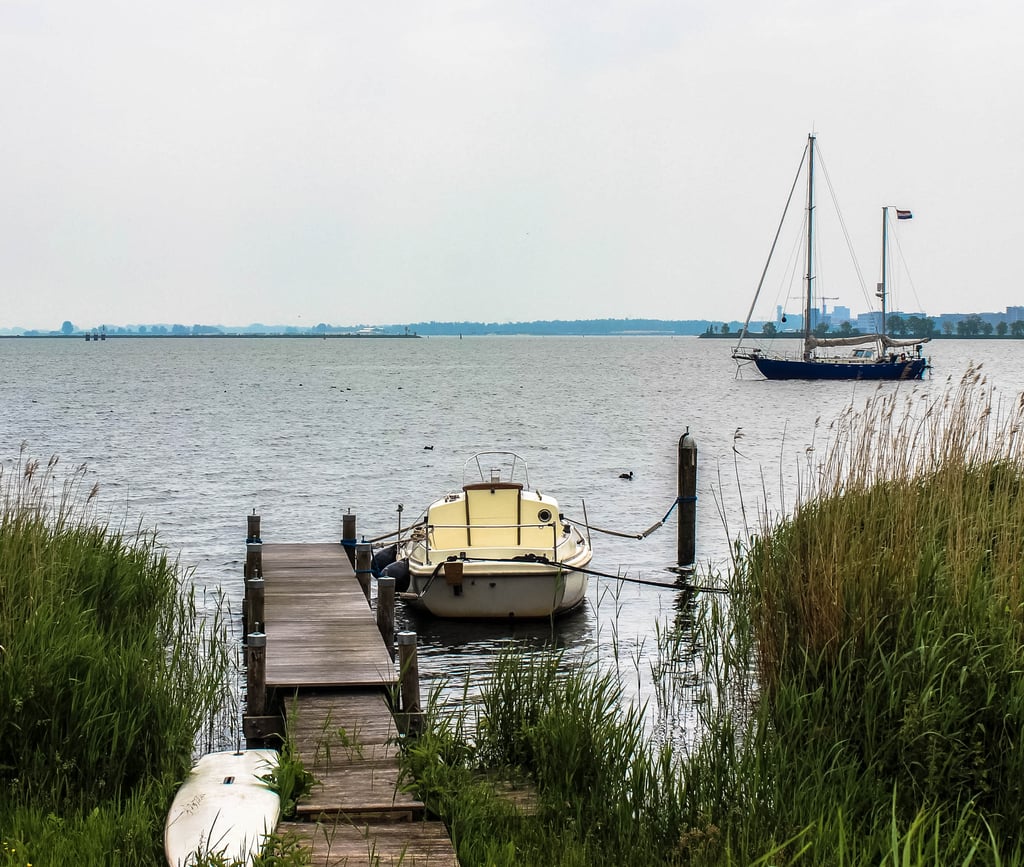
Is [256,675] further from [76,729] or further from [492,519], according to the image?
[492,519]

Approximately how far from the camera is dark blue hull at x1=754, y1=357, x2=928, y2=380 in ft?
273

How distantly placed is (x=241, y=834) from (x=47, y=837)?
1.06m

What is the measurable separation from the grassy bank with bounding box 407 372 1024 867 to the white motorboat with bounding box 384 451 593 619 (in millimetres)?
7038

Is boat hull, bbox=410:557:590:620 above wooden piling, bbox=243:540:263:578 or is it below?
below

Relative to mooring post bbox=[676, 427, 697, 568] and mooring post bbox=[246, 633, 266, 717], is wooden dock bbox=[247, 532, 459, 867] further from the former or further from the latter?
mooring post bbox=[676, 427, 697, 568]

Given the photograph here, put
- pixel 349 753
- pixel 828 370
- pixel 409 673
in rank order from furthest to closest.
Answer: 1. pixel 828 370
2. pixel 409 673
3. pixel 349 753

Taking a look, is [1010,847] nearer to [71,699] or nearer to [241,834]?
[241,834]

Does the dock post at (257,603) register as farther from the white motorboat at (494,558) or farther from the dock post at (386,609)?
the white motorboat at (494,558)

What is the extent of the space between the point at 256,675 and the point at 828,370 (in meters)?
84.4

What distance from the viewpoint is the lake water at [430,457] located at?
18688mm

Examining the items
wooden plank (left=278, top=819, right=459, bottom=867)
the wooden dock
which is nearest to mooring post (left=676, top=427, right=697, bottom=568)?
the wooden dock

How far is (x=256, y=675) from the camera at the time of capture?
9.81 m

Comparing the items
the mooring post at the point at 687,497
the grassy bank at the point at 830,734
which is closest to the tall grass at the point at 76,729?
the grassy bank at the point at 830,734

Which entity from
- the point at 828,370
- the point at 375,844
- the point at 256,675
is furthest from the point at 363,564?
the point at 828,370
